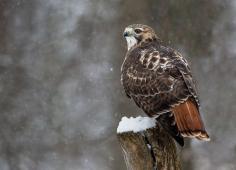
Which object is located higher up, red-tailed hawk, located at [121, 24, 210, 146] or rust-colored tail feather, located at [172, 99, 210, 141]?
red-tailed hawk, located at [121, 24, 210, 146]

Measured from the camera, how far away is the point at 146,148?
6840mm

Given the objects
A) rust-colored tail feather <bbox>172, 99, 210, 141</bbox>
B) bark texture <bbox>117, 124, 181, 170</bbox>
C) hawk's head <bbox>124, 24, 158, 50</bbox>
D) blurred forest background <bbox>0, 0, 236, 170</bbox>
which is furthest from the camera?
blurred forest background <bbox>0, 0, 236, 170</bbox>

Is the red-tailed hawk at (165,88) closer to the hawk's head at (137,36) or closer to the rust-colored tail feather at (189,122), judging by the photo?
the rust-colored tail feather at (189,122)

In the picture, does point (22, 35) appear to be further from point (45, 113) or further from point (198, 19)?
point (198, 19)

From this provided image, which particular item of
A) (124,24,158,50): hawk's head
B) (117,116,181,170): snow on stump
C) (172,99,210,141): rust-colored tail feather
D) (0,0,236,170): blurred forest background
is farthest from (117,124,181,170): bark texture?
(0,0,236,170): blurred forest background

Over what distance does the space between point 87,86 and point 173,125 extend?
1087cm

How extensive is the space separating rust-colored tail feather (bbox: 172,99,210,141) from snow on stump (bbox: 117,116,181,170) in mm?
142

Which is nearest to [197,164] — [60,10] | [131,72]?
[60,10]

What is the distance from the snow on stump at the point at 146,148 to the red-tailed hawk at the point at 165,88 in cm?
15

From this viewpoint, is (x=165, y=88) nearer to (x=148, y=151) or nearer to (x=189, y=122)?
(x=189, y=122)

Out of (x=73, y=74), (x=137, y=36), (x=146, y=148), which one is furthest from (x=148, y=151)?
(x=73, y=74)

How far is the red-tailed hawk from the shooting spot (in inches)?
276

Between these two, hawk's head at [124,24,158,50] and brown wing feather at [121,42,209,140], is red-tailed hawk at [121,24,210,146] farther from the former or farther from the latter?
hawk's head at [124,24,158,50]

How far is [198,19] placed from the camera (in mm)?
15906
